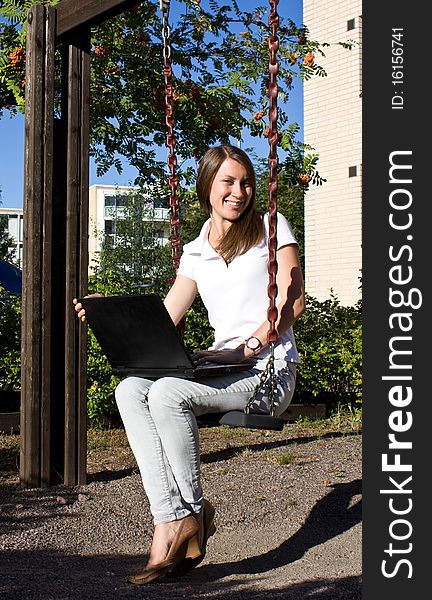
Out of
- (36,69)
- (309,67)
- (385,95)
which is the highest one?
(309,67)

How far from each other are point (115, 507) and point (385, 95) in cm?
350


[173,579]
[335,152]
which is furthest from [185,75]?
[335,152]

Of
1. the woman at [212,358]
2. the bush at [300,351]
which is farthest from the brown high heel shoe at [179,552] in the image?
the bush at [300,351]

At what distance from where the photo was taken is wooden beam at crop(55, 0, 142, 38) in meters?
5.55

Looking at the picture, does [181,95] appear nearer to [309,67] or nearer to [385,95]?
[309,67]

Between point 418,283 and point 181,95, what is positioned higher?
point 181,95

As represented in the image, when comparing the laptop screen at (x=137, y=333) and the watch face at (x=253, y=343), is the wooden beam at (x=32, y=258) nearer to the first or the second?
the laptop screen at (x=137, y=333)

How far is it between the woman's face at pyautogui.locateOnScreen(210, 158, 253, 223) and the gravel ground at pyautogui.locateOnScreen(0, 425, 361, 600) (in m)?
1.65

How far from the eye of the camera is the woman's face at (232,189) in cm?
421

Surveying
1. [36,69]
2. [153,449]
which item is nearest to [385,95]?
[153,449]

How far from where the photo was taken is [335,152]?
1872 centimetres

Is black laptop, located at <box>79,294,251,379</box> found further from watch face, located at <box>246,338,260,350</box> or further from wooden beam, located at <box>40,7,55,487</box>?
wooden beam, located at <box>40,7,55,487</box>

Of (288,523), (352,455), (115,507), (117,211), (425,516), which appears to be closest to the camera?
(425,516)

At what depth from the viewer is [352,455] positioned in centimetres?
688
